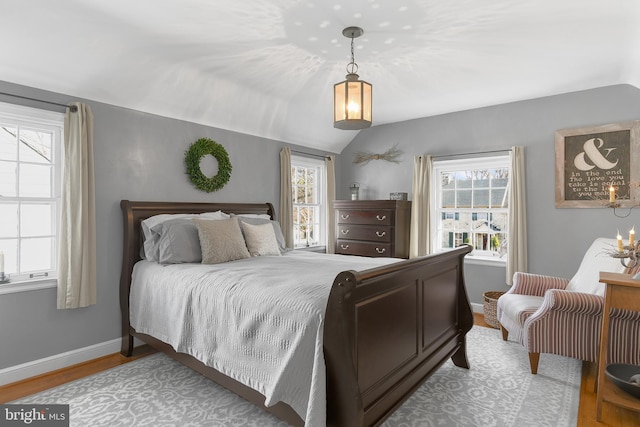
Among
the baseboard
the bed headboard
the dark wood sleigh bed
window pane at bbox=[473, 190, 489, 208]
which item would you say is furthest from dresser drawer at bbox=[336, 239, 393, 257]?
the baseboard

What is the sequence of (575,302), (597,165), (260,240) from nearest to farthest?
(575,302), (260,240), (597,165)

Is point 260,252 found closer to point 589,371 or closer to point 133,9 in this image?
point 133,9

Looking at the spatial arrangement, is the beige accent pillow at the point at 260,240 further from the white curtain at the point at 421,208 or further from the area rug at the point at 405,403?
the white curtain at the point at 421,208

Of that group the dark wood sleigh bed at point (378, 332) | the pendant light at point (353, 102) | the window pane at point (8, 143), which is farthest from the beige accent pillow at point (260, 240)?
the window pane at point (8, 143)

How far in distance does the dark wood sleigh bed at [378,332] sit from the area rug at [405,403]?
0.19 metres

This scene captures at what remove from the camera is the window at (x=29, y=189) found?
2.88 meters

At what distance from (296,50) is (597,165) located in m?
3.45

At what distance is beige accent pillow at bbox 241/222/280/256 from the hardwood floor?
1.35 meters

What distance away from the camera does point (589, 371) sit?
9.65 ft

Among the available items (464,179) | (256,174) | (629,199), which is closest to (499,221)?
(464,179)

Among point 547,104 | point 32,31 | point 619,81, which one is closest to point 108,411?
point 32,31

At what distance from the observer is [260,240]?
3.73 metres

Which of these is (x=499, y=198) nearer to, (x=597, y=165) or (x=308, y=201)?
(x=597, y=165)

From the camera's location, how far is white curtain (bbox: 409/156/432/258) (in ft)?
16.5
